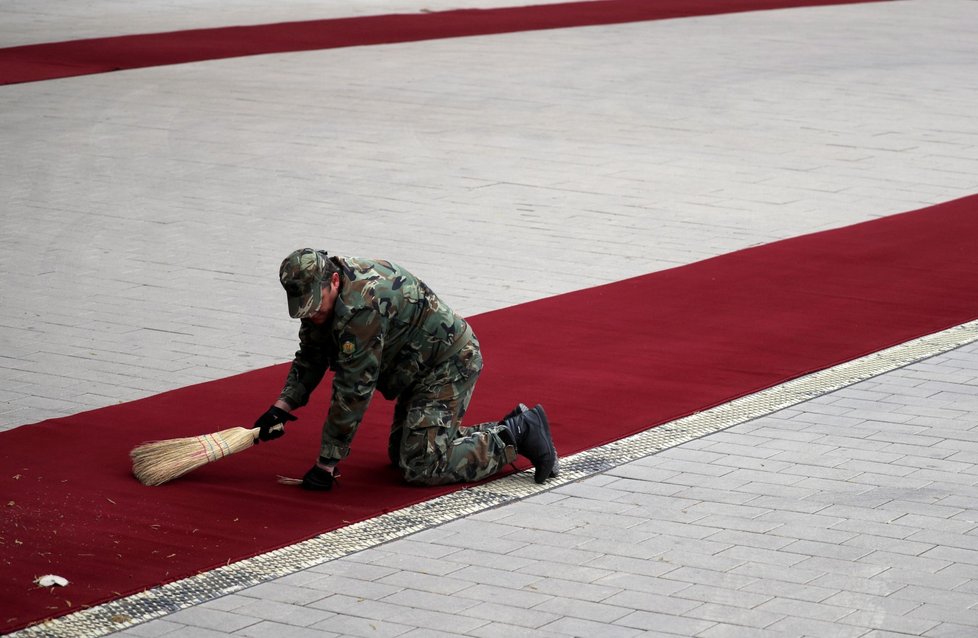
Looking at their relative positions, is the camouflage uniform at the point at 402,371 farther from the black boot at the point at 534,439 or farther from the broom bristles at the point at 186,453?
the broom bristles at the point at 186,453

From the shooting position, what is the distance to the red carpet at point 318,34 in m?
20.9

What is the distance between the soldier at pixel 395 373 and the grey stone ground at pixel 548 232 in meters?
0.36

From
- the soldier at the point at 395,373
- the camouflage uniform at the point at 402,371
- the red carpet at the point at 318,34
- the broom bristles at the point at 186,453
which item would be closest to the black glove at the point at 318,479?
the soldier at the point at 395,373

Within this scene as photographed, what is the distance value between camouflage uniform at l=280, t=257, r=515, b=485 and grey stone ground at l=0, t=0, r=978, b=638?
1.27 feet

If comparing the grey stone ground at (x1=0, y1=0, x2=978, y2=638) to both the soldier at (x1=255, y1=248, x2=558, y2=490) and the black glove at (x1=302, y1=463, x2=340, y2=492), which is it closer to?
the soldier at (x1=255, y1=248, x2=558, y2=490)

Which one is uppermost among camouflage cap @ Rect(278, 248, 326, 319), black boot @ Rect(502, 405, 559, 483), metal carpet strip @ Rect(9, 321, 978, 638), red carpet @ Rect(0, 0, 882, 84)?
red carpet @ Rect(0, 0, 882, 84)

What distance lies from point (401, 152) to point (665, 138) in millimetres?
2868

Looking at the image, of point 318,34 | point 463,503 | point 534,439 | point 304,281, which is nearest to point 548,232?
point 534,439

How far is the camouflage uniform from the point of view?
6449 mm

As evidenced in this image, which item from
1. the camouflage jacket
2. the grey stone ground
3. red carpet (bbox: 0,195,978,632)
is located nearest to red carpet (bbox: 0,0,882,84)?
the grey stone ground

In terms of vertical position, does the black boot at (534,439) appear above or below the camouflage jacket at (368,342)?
below

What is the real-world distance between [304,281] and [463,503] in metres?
1.27

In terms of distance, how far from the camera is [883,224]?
12.2m

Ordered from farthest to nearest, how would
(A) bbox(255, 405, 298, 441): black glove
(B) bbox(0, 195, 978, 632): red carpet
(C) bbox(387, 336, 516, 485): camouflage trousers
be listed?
1. (C) bbox(387, 336, 516, 485): camouflage trousers
2. (A) bbox(255, 405, 298, 441): black glove
3. (B) bbox(0, 195, 978, 632): red carpet
